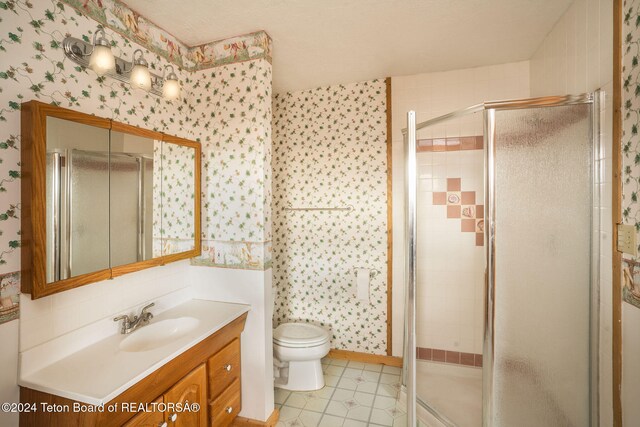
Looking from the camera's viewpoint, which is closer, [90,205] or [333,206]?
[90,205]

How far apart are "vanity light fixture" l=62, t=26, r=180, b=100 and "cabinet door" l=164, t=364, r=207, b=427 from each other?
1.54 m

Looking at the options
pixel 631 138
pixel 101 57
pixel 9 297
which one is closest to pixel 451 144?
pixel 631 138

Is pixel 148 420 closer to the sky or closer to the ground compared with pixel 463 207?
closer to the ground

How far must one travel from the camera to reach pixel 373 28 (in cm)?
188

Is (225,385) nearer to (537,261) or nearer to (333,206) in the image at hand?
(333,206)

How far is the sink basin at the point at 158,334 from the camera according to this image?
5.06 ft

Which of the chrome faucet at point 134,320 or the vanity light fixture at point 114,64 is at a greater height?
the vanity light fixture at point 114,64

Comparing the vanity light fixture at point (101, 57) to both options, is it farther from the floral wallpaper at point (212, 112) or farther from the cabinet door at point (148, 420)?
the cabinet door at point (148, 420)

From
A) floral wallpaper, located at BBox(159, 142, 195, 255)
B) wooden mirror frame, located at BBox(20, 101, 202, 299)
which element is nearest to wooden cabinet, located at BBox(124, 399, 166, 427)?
wooden mirror frame, located at BBox(20, 101, 202, 299)

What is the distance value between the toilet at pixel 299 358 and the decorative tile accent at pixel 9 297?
1.56 metres

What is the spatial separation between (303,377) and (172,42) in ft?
8.51

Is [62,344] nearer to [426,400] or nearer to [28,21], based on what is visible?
[28,21]

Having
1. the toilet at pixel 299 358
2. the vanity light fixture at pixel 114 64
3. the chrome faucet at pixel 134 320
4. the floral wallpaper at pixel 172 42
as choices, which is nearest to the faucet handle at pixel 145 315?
the chrome faucet at pixel 134 320

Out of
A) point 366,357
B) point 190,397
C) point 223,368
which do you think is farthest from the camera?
point 366,357
